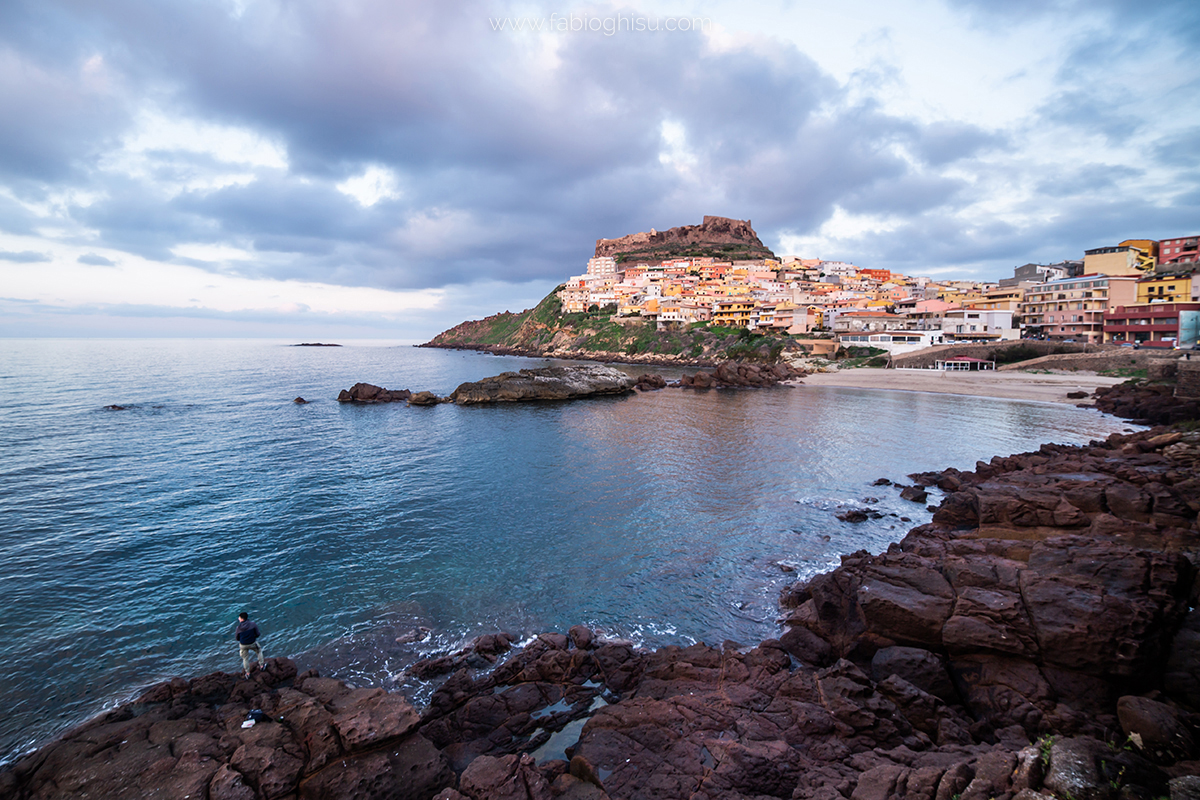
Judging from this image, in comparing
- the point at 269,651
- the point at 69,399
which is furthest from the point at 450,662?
the point at 69,399

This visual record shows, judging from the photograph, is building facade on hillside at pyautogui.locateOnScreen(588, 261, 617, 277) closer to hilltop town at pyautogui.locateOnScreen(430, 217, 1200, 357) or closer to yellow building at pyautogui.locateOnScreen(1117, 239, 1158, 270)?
hilltop town at pyautogui.locateOnScreen(430, 217, 1200, 357)

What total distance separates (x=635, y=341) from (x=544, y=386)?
6856 cm

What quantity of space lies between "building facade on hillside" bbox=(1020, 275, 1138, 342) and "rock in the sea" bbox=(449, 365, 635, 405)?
71.7m

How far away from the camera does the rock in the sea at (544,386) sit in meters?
60.2

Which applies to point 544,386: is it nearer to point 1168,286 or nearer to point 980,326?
point 980,326

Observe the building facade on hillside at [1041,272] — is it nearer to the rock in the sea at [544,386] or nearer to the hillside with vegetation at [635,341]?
the hillside with vegetation at [635,341]

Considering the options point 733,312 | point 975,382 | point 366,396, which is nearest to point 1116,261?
point 975,382

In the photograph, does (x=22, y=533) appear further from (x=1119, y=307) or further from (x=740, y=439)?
(x=1119, y=307)

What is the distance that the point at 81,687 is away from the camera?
11523mm

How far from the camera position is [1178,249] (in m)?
85.8

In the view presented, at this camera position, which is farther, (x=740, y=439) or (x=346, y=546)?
(x=740, y=439)

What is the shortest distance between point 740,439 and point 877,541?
741 inches

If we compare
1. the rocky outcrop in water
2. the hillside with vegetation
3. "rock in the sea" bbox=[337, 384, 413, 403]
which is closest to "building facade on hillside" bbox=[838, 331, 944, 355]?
the hillside with vegetation

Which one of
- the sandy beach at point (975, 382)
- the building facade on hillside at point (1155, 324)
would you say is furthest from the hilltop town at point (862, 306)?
the sandy beach at point (975, 382)
